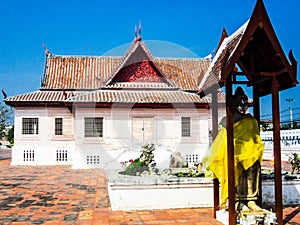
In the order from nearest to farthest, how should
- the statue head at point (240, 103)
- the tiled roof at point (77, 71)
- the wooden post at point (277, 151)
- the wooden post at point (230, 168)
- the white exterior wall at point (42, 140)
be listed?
the wooden post at point (230, 168), the wooden post at point (277, 151), the statue head at point (240, 103), the white exterior wall at point (42, 140), the tiled roof at point (77, 71)

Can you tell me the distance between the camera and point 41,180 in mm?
13109

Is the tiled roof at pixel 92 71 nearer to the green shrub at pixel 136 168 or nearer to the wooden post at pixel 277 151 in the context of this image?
the green shrub at pixel 136 168

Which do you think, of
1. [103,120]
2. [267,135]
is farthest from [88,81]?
[267,135]

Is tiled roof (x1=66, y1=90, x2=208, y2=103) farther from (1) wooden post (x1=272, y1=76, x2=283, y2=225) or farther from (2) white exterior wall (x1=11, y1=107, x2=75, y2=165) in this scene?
(1) wooden post (x1=272, y1=76, x2=283, y2=225)

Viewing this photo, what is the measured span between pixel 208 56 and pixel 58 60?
10.7 m

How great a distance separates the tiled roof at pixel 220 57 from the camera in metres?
5.87

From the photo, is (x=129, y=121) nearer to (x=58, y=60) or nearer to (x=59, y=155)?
(x=59, y=155)

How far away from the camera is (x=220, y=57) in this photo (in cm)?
655

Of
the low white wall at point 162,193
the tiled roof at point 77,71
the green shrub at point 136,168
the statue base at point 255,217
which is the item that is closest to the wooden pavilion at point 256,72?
the statue base at point 255,217

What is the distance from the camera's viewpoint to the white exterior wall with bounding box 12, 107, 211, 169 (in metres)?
18.9

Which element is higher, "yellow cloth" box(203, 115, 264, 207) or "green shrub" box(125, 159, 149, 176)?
"yellow cloth" box(203, 115, 264, 207)

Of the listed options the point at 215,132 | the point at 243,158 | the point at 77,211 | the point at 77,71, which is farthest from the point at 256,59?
the point at 77,71

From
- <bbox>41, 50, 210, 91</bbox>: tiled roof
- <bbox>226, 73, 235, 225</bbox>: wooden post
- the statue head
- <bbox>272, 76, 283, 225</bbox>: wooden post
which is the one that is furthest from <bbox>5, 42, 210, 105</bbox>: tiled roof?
<bbox>226, 73, 235, 225</bbox>: wooden post

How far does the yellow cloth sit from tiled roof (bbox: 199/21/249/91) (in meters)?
0.88
